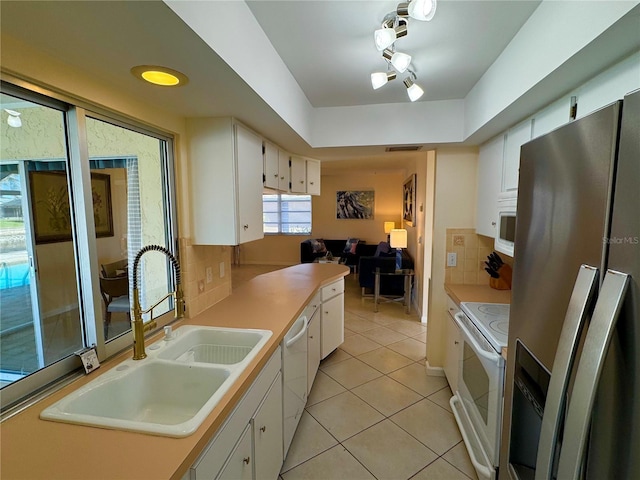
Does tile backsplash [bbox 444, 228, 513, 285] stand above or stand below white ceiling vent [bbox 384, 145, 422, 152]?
below

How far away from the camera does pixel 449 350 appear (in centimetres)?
252

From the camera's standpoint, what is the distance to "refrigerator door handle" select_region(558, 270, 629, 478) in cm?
55

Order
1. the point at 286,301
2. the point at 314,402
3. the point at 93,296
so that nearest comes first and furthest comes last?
the point at 93,296
the point at 286,301
the point at 314,402

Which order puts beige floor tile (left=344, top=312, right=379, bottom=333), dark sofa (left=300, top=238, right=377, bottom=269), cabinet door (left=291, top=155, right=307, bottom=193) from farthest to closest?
dark sofa (left=300, top=238, right=377, bottom=269), beige floor tile (left=344, top=312, right=379, bottom=333), cabinet door (left=291, top=155, right=307, bottom=193)

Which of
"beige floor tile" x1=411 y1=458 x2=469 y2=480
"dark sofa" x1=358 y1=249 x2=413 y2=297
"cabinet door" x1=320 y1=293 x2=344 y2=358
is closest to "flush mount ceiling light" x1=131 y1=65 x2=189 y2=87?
"cabinet door" x1=320 y1=293 x2=344 y2=358

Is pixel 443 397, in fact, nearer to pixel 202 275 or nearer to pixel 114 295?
pixel 202 275

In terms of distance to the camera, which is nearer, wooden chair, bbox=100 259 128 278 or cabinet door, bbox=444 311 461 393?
wooden chair, bbox=100 259 128 278

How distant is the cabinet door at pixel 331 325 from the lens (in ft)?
9.47

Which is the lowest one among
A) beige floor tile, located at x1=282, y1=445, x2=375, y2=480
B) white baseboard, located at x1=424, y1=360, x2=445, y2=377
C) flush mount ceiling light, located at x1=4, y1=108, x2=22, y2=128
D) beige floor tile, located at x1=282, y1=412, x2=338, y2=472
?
beige floor tile, located at x1=282, y1=445, x2=375, y2=480

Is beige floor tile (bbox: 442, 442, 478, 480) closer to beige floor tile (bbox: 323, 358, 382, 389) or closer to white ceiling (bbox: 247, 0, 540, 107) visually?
beige floor tile (bbox: 323, 358, 382, 389)

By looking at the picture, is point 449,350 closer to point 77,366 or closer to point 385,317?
point 385,317

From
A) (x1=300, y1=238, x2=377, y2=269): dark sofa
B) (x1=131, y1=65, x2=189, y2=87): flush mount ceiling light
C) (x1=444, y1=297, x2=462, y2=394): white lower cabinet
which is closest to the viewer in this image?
(x1=131, y1=65, x2=189, y2=87): flush mount ceiling light

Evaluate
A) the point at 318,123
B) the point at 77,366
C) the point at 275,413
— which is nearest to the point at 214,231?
the point at 77,366

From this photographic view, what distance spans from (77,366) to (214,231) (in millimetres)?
939
